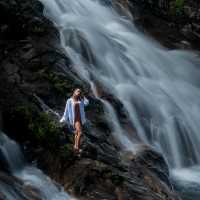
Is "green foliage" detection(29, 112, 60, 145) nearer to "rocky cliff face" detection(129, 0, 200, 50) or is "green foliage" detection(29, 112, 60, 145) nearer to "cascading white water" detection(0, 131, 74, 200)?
"cascading white water" detection(0, 131, 74, 200)

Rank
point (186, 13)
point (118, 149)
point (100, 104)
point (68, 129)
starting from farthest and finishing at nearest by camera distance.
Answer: point (186, 13), point (100, 104), point (118, 149), point (68, 129)

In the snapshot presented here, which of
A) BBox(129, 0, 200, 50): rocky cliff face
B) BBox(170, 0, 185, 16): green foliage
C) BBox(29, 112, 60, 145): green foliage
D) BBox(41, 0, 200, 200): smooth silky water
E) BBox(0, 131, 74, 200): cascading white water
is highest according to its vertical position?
BBox(170, 0, 185, 16): green foliage

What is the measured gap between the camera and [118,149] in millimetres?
18328

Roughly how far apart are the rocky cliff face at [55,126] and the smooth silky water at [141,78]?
96 cm

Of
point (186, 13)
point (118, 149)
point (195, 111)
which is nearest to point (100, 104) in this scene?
point (118, 149)

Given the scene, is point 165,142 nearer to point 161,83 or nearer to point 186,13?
point 161,83

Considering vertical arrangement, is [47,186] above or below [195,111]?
below

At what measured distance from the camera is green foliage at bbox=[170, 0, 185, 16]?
3531 cm

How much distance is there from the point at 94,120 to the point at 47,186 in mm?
4339

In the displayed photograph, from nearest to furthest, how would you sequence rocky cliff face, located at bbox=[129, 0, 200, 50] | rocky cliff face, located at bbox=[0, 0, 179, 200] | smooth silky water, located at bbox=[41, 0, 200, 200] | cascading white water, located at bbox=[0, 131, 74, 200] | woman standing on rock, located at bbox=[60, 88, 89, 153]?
cascading white water, located at bbox=[0, 131, 74, 200]
woman standing on rock, located at bbox=[60, 88, 89, 153]
rocky cliff face, located at bbox=[0, 0, 179, 200]
smooth silky water, located at bbox=[41, 0, 200, 200]
rocky cliff face, located at bbox=[129, 0, 200, 50]

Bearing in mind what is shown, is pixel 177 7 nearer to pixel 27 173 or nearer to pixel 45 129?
pixel 45 129

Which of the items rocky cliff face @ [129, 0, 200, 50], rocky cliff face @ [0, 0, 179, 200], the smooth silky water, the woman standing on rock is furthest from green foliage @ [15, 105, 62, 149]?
rocky cliff face @ [129, 0, 200, 50]

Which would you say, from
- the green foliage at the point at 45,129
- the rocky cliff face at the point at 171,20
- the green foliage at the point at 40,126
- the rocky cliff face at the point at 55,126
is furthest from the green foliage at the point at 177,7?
the green foliage at the point at 45,129

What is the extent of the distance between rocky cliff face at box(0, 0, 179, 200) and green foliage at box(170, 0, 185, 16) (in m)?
13.6
